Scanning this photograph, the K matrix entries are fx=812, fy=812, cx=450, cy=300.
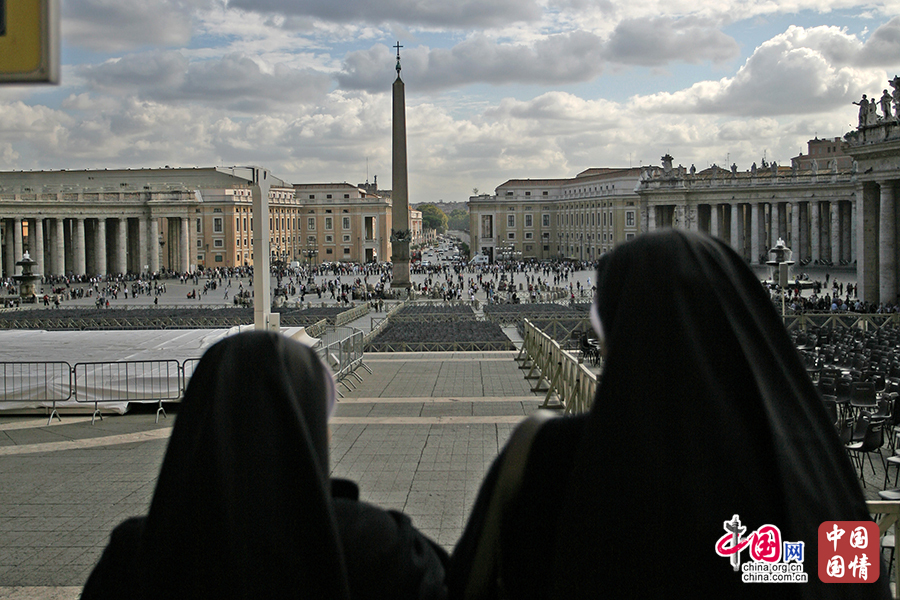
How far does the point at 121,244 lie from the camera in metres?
95.0

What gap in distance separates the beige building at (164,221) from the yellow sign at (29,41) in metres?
88.4

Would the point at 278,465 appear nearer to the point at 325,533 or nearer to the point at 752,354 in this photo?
the point at 325,533

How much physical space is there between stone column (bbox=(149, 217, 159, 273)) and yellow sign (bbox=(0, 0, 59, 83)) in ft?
321

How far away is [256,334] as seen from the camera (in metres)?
2.21

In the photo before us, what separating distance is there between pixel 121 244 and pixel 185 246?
294 inches

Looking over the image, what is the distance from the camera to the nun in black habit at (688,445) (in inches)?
74.5

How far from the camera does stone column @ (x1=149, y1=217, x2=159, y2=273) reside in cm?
9550

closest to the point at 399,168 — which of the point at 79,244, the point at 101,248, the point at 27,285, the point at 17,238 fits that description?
the point at 27,285

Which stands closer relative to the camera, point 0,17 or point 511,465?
point 511,465

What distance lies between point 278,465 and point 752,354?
121 cm

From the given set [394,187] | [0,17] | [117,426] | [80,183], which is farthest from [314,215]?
[0,17]

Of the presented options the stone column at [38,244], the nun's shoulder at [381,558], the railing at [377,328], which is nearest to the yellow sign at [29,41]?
the nun's shoulder at [381,558]

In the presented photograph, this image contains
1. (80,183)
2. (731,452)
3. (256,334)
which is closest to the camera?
(731,452)

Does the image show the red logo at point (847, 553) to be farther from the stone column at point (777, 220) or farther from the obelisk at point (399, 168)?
the stone column at point (777, 220)
